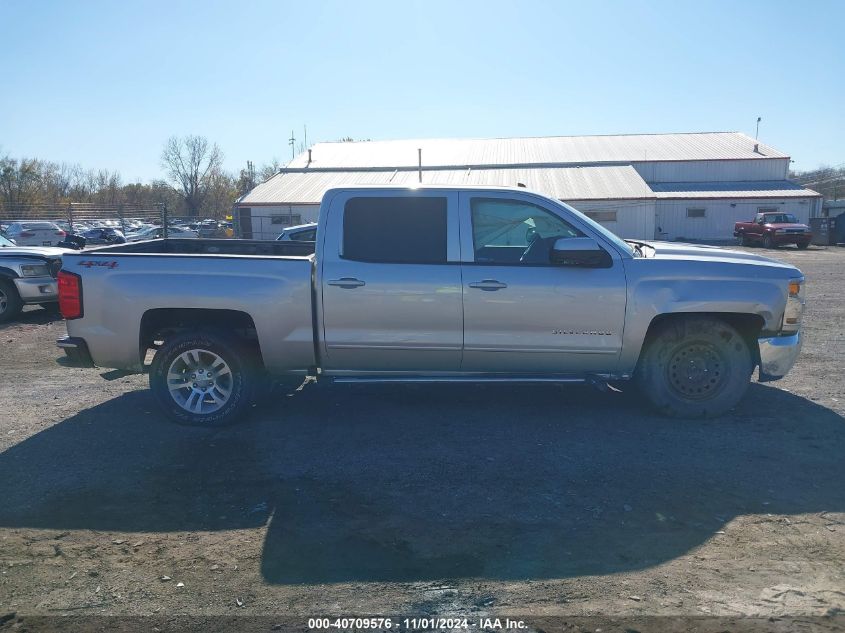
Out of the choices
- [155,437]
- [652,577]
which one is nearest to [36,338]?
[155,437]

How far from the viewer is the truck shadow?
162 inches

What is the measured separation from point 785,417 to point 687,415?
3.00ft

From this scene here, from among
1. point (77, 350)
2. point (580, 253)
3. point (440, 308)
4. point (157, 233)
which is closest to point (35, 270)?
point (77, 350)

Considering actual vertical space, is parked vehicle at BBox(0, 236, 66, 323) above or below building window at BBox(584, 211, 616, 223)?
below

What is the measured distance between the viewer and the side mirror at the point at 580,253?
5.92 m

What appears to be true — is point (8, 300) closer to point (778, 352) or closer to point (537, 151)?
point (778, 352)

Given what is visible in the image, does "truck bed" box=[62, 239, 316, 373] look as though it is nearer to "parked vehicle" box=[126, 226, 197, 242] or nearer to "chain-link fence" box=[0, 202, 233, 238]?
"chain-link fence" box=[0, 202, 233, 238]

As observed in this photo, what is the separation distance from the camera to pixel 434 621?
3.39 metres

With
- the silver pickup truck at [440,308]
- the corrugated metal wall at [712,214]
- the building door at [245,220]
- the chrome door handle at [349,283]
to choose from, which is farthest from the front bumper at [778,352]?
the corrugated metal wall at [712,214]

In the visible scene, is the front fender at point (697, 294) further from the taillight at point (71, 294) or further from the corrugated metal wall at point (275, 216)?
the corrugated metal wall at point (275, 216)

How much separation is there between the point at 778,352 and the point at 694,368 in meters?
0.71

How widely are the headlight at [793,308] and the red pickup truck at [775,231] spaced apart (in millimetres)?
32723

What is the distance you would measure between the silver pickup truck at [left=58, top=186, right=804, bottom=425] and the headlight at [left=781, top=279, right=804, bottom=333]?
0.04 ft

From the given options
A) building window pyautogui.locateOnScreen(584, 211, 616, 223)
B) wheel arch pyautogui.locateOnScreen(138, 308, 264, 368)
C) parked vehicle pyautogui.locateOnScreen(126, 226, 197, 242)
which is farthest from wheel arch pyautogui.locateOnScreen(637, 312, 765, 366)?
parked vehicle pyautogui.locateOnScreen(126, 226, 197, 242)
